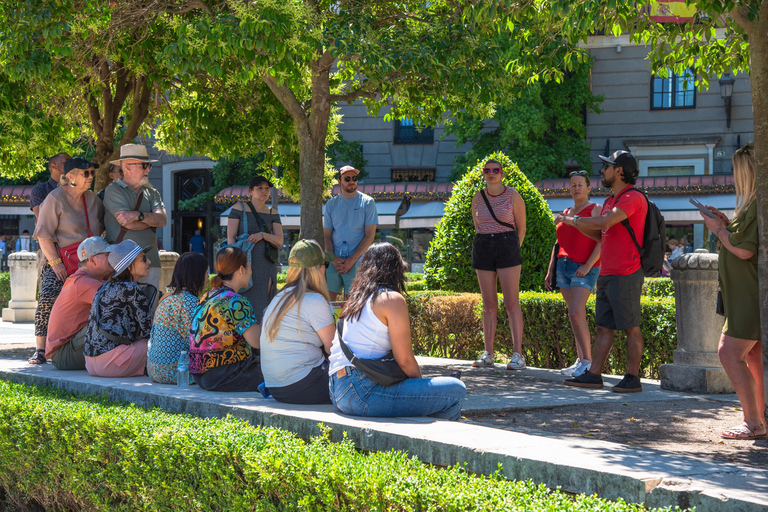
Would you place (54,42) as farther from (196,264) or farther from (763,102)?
(763,102)

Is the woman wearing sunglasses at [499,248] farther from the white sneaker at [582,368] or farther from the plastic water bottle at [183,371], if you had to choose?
the plastic water bottle at [183,371]

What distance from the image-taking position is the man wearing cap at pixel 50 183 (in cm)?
763

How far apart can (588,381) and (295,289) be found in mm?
2829

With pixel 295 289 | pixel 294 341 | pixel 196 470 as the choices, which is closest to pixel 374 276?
pixel 295 289

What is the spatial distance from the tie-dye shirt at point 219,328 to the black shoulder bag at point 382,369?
121cm

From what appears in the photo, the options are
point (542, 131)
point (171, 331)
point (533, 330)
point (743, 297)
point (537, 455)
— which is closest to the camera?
point (537, 455)

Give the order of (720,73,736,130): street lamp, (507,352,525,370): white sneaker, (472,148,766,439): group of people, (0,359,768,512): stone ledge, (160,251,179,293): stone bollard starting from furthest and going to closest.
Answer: (720,73,736,130): street lamp
(160,251,179,293): stone bollard
(507,352,525,370): white sneaker
(472,148,766,439): group of people
(0,359,768,512): stone ledge

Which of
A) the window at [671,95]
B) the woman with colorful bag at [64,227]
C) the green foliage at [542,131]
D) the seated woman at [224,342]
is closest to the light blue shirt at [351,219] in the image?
the woman with colorful bag at [64,227]

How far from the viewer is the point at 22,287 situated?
15859mm

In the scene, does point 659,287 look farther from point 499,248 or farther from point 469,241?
point 499,248

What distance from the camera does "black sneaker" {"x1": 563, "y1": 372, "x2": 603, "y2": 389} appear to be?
6496mm

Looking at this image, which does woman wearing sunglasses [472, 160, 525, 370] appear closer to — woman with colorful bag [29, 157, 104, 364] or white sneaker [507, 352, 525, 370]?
white sneaker [507, 352, 525, 370]

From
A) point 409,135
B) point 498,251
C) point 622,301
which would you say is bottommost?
A: point 622,301

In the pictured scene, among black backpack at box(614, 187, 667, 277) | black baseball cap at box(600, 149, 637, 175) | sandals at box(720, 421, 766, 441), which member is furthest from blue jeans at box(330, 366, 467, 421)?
black baseball cap at box(600, 149, 637, 175)
